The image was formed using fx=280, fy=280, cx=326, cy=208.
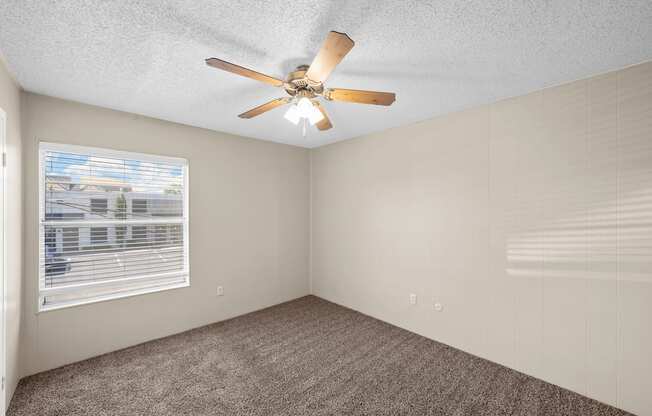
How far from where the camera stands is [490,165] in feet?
8.75

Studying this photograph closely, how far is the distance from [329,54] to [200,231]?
2.80 metres

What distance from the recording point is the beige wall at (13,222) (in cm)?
201

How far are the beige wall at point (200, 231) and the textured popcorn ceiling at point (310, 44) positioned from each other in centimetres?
42

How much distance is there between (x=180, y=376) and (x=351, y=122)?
3.03 meters

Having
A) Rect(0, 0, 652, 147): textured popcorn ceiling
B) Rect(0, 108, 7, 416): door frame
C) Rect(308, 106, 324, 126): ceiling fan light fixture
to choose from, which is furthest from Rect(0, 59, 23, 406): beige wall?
Rect(308, 106, 324, 126): ceiling fan light fixture

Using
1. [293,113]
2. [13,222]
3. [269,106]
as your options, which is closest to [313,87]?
[293,113]

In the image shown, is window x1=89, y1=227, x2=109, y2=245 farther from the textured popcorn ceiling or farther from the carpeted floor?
the textured popcorn ceiling

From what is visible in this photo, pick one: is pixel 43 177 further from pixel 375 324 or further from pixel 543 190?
pixel 543 190

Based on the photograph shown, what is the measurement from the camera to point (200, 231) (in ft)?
11.4

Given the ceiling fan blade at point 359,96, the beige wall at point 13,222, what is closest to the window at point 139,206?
the beige wall at point 13,222

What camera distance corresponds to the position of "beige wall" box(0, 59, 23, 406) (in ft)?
6.59

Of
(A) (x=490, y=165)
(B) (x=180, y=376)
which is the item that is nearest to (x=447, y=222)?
(A) (x=490, y=165)

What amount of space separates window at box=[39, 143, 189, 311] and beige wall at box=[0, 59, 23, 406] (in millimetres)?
252

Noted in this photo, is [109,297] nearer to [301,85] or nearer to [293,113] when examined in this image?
[293,113]
